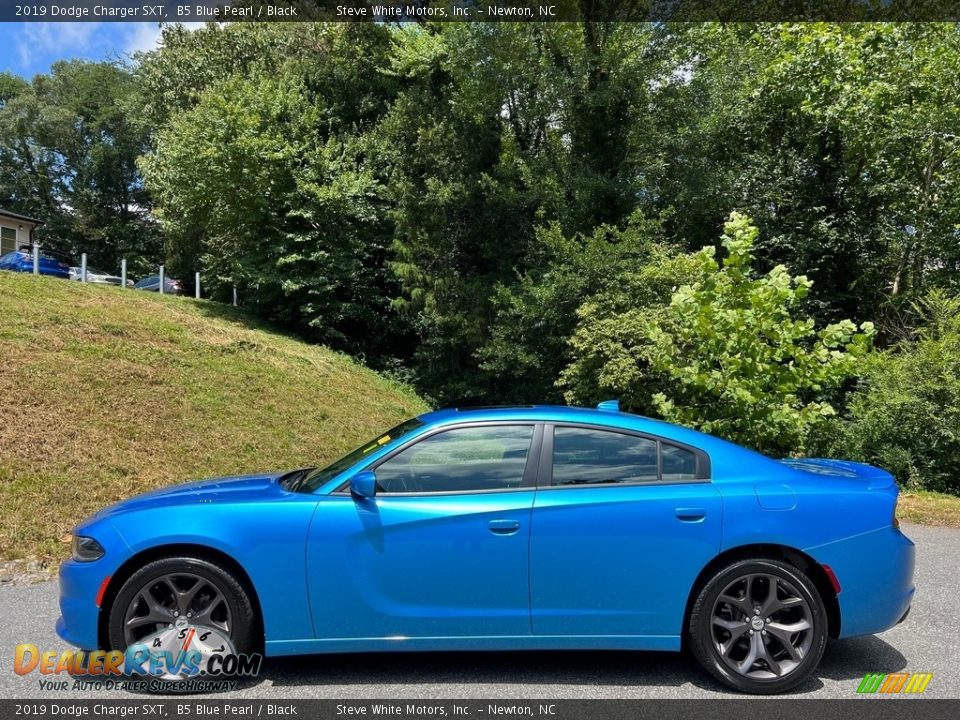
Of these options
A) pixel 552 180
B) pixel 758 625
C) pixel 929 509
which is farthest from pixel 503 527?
pixel 552 180

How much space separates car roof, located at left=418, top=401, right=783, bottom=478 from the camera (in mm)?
4090

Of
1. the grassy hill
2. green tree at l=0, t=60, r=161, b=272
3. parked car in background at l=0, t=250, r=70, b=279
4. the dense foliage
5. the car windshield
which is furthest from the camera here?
green tree at l=0, t=60, r=161, b=272

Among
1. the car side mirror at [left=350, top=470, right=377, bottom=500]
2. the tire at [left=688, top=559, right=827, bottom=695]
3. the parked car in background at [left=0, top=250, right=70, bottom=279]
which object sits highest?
the parked car in background at [left=0, top=250, right=70, bottom=279]

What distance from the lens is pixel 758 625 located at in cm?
382

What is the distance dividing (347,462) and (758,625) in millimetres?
2479

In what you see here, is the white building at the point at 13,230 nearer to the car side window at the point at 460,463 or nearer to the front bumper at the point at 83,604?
the front bumper at the point at 83,604

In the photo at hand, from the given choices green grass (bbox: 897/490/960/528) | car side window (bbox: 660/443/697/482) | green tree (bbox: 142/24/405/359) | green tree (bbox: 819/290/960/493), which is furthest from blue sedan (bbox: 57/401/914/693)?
green tree (bbox: 142/24/405/359)

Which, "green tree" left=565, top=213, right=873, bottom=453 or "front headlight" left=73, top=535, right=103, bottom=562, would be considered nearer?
"front headlight" left=73, top=535, right=103, bottom=562

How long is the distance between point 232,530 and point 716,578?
2630 mm

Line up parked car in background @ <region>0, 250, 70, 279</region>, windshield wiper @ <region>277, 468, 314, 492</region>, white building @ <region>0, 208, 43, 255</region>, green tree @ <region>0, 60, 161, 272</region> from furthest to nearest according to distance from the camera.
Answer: green tree @ <region>0, 60, 161, 272</region>
white building @ <region>0, 208, 43, 255</region>
parked car in background @ <region>0, 250, 70, 279</region>
windshield wiper @ <region>277, 468, 314, 492</region>

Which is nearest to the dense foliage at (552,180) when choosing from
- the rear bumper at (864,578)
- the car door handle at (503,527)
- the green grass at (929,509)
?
the green grass at (929,509)

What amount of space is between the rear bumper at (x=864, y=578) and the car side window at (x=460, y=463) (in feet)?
5.51

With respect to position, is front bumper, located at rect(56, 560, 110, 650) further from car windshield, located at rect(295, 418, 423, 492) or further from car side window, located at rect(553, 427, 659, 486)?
car side window, located at rect(553, 427, 659, 486)

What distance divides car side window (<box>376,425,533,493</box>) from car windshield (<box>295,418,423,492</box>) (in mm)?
184
